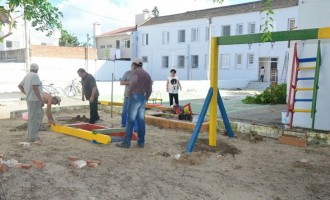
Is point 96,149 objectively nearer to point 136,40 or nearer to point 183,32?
point 183,32

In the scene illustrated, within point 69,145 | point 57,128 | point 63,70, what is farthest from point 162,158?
point 63,70

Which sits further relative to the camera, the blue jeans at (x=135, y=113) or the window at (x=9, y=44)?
the window at (x=9, y=44)

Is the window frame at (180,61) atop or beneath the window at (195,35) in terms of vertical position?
beneath

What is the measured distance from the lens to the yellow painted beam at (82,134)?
700 cm

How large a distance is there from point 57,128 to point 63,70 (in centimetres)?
2439

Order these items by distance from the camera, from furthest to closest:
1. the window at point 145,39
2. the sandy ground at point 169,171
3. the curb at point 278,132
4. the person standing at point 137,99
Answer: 1. the window at point 145,39
2. the curb at point 278,132
3. the person standing at point 137,99
4. the sandy ground at point 169,171

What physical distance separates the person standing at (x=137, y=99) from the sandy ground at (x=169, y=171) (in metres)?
0.30

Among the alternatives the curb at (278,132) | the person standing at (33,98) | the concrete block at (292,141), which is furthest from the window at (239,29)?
the person standing at (33,98)

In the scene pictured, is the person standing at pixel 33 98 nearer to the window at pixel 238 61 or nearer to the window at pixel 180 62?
the window at pixel 238 61

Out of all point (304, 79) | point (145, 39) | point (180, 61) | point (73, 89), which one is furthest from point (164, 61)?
point (304, 79)

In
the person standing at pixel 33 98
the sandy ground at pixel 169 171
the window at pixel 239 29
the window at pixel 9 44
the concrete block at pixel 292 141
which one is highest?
the window at pixel 239 29

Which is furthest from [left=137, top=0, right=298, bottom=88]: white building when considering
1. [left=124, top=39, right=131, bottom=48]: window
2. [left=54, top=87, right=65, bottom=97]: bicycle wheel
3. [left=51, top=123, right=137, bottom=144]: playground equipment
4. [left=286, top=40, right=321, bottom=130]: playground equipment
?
[left=51, top=123, right=137, bottom=144]: playground equipment

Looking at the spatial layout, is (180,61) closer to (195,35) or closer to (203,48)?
(195,35)

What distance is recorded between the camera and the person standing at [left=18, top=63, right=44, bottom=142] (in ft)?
22.3
